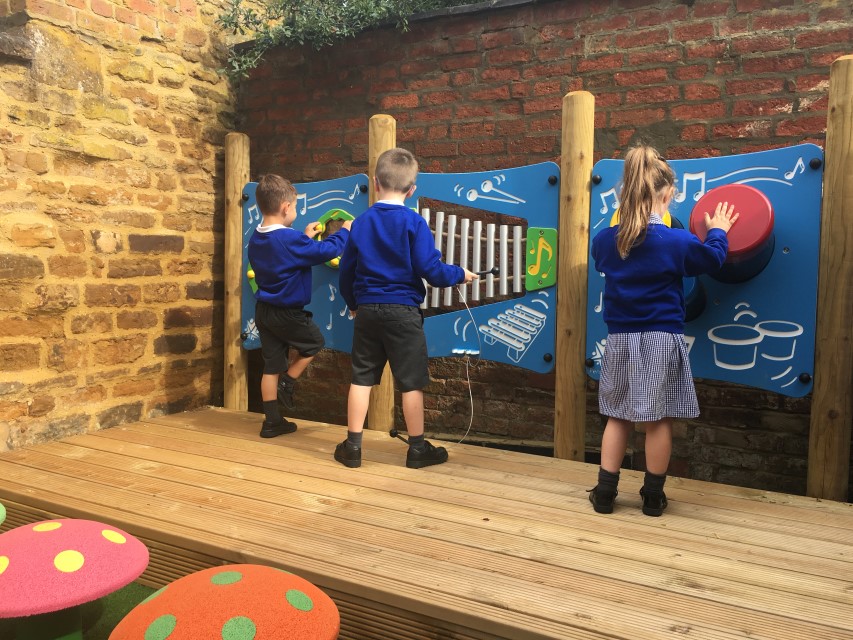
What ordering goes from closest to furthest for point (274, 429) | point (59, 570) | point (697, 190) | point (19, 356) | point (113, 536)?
point (59, 570), point (113, 536), point (697, 190), point (19, 356), point (274, 429)

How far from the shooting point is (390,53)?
4.69 m

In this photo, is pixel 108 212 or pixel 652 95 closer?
pixel 652 95

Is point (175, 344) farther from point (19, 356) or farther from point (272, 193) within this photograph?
point (272, 193)

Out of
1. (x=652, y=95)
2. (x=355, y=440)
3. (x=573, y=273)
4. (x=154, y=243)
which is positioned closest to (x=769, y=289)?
(x=573, y=273)

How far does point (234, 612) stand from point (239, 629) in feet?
0.22

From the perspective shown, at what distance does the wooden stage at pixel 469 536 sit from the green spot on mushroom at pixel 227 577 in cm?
43

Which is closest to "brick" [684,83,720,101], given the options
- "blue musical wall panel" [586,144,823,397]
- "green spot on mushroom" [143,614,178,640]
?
"blue musical wall panel" [586,144,823,397]

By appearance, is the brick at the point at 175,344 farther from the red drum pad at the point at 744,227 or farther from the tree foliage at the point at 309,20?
the red drum pad at the point at 744,227

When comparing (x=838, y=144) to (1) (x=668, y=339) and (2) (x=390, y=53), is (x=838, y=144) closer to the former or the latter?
(1) (x=668, y=339)

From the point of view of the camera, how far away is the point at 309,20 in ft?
15.5

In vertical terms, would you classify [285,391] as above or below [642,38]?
below

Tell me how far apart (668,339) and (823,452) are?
103 cm

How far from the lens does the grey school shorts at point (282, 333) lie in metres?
4.05

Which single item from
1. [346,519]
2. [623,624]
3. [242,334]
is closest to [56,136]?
[242,334]
